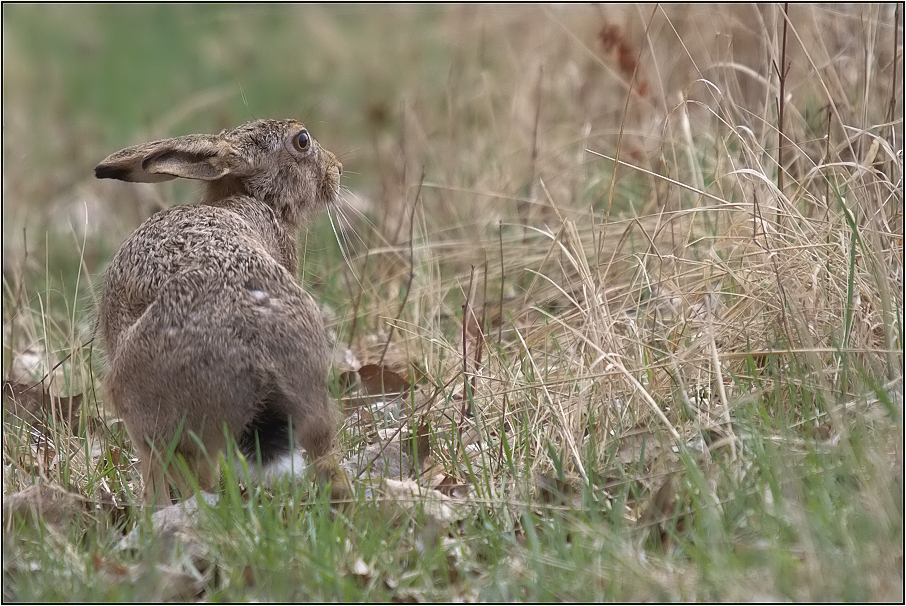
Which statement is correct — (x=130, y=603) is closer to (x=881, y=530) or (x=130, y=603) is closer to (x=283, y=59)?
(x=881, y=530)

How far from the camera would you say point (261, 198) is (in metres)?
4.22

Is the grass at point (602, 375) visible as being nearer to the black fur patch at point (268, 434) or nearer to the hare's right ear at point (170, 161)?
the black fur patch at point (268, 434)

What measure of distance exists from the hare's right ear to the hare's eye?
35 cm

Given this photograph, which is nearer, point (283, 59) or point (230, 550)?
point (230, 550)

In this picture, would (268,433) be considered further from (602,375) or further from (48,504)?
(602,375)

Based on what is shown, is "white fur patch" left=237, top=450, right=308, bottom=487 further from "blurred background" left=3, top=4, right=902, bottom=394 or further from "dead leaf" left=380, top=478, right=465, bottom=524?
"blurred background" left=3, top=4, right=902, bottom=394

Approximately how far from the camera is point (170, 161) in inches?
153

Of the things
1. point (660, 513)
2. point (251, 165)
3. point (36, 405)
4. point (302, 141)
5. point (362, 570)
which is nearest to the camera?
point (362, 570)

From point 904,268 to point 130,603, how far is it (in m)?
2.56

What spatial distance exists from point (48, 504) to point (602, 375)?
1.79 m

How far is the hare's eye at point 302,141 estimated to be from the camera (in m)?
4.32

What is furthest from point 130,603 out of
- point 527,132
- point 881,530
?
point 527,132

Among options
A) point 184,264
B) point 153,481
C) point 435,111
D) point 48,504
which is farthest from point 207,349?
point 435,111

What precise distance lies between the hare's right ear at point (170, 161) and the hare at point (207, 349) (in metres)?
0.01
